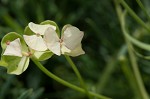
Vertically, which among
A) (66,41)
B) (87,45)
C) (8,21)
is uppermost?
(66,41)

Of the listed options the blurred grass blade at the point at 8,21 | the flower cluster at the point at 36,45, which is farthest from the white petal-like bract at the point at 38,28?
the blurred grass blade at the point at 8,21

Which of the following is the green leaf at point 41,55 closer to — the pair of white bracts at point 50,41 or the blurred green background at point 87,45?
the pair of white bracts at point 50,41

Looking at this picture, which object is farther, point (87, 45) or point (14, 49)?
point (87, 45)

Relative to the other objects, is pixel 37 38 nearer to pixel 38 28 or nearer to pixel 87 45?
pixel 38 28

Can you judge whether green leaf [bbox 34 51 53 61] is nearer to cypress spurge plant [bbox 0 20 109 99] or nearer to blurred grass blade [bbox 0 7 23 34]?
cypress spurge plant [bbox 0 20 109 99]

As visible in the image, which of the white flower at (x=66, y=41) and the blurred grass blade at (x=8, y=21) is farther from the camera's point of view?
the blurred grass blade at (x=8, y=21)

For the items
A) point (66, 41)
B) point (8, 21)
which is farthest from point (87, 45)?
point (66, 41)

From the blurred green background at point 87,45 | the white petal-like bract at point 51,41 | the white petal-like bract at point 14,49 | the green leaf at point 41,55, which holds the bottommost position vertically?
the blurred green background at point 87,45
